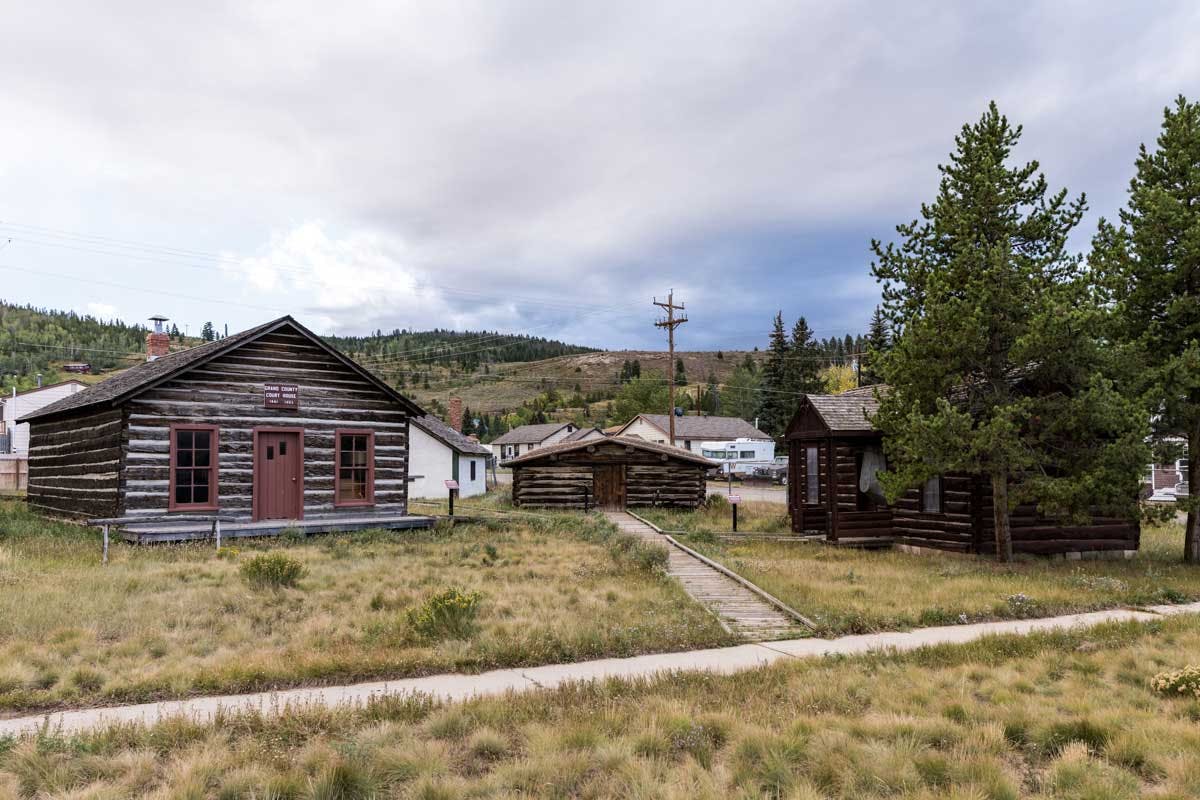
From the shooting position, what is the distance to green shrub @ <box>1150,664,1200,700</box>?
8.13 metres

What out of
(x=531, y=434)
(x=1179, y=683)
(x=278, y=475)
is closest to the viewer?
(x=1179, y=683)

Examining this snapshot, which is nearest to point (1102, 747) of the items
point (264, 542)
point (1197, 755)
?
point (1197, 755)

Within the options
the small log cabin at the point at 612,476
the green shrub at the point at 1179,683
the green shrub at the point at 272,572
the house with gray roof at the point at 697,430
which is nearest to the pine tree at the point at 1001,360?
the green shrub at the point at 1179,683

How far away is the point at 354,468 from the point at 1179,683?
20465 millimetres

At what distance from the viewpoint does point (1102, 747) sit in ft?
22.0

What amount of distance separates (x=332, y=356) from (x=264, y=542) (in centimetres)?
592

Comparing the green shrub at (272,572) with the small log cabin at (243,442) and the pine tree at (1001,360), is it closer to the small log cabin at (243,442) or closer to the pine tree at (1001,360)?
the small log cabin at (243,442)

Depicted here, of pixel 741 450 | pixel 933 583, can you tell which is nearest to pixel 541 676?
pixel 933 583

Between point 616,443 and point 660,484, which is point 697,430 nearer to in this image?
point 660,484

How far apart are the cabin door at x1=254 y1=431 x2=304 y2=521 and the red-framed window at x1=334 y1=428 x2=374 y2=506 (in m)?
1.08

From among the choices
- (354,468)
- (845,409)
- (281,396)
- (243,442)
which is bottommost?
(354,468)

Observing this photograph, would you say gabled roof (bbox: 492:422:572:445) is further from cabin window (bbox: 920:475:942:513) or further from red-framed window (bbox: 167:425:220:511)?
cabin window (bbox: 920:475:942:513)

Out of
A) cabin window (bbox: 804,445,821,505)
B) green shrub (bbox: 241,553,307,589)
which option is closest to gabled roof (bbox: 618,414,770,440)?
cabin window (bbox: 804,445,821,505)

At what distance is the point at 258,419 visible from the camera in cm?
2191
